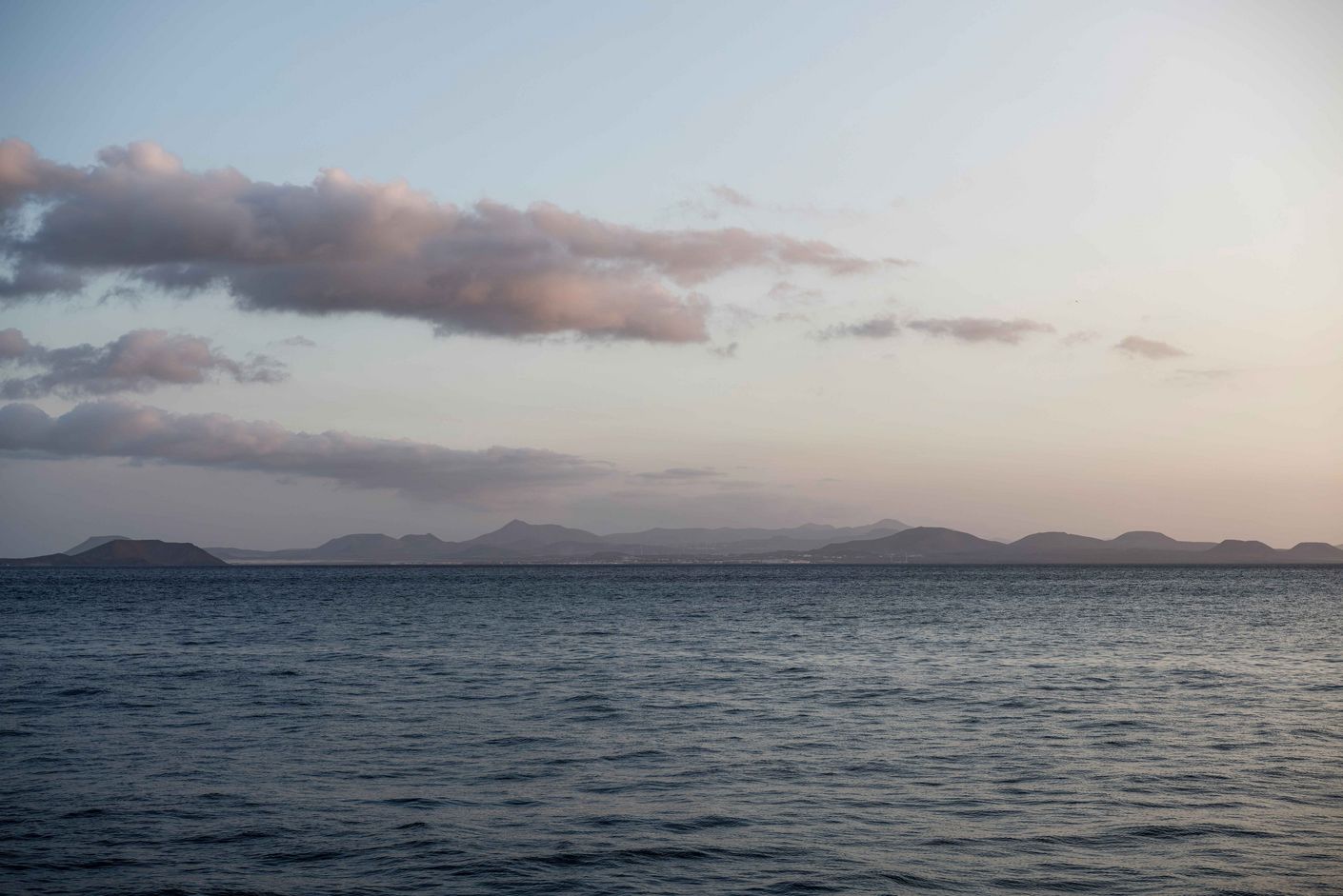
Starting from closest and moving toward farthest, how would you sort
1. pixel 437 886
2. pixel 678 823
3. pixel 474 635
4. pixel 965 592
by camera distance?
pixel 437 886 < pixel 678 823 < pixel 474 635 < pixel 965 592

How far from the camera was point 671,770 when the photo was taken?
21.9m

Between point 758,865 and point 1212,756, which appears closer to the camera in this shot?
point 758,865

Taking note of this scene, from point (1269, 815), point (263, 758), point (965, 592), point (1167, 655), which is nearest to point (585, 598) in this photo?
point (965, 592)

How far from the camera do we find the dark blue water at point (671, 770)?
15.6 meters

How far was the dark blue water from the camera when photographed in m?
15.6

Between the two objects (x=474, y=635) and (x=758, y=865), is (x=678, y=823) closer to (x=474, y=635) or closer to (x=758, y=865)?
(x=758, y=865)

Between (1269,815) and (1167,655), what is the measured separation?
30.2m

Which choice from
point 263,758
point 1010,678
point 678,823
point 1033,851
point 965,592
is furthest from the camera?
point 965,592

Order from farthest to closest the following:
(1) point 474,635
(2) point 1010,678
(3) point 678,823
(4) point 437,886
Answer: (1) point 474,635 → (2) point 1010,678 → (3) point 678,823 → (4) point 437,886

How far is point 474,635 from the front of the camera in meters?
58.4

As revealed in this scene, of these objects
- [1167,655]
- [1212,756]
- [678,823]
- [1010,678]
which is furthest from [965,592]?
[678,823]

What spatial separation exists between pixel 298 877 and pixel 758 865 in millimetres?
6380

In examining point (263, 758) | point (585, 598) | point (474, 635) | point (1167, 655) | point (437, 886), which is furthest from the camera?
point (585, 598)

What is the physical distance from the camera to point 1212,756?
23.3 meters
